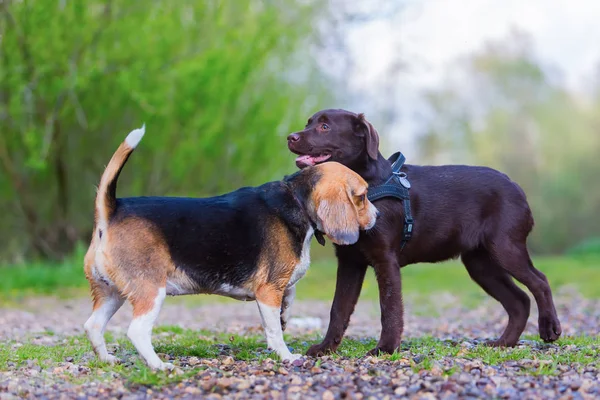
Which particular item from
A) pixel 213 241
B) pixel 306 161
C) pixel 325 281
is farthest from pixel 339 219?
pixel 325 281

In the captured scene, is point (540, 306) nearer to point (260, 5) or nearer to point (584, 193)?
point (260, 5)

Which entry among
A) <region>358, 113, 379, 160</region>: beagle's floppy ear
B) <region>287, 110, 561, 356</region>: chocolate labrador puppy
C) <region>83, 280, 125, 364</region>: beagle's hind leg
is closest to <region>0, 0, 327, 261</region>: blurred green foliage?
<region>287, 110, 561, 356</region>: chocolate labrador puppy

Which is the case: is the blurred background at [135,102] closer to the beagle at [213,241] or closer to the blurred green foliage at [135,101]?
the blurred green foliage at [135,101]

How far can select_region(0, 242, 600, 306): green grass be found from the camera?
49.1 feet

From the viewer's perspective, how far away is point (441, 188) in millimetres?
6977

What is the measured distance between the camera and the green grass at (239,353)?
561 centimetres

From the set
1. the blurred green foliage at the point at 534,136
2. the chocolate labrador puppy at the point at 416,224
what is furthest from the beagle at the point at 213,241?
the blurred green foliage at the point at 534,136

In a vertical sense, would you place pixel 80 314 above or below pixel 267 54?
below

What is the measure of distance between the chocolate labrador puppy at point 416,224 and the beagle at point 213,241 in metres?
0.35

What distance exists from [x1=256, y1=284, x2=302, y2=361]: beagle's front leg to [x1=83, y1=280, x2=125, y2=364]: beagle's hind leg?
1097mm

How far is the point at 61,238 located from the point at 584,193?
20.3m

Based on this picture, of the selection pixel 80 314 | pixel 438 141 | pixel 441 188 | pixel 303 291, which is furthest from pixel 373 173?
pixel 438 141

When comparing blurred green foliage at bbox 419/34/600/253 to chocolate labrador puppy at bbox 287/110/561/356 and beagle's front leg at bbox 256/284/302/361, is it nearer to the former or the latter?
chocolate labrador puppy at bbox 287/110/561/356

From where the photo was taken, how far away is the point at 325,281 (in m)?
18.3
